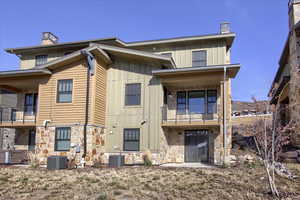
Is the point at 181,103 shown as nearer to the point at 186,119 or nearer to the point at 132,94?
the point at 186,119

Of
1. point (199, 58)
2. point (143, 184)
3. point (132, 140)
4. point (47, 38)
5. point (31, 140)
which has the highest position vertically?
point (47, 38)

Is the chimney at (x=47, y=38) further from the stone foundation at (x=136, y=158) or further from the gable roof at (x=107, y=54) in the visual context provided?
the stone foundation at (x=136, y=158)

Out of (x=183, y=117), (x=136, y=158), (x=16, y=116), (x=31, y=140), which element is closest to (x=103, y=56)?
(x=183, y=117)

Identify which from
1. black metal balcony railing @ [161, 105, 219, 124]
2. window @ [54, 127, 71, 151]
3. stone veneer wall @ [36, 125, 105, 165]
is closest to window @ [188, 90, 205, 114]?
black metal balcony railing @ [161, 105, 219, 124]

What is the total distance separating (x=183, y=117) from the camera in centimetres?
1719

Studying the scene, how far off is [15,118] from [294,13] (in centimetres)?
1967

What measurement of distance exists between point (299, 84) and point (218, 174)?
7.09 meters

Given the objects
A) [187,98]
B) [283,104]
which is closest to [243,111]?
[283,104]

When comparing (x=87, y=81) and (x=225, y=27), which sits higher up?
(x=225, y=27)

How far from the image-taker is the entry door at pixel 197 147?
55.7 feet

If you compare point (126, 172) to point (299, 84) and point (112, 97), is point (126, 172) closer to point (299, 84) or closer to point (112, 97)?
point (112, 97)

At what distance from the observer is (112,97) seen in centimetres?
1689

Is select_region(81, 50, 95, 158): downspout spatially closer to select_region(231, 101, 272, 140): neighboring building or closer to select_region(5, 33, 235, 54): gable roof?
select_region(5, 33, 235, 54): gable roof

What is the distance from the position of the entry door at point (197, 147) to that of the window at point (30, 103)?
36.5ft
